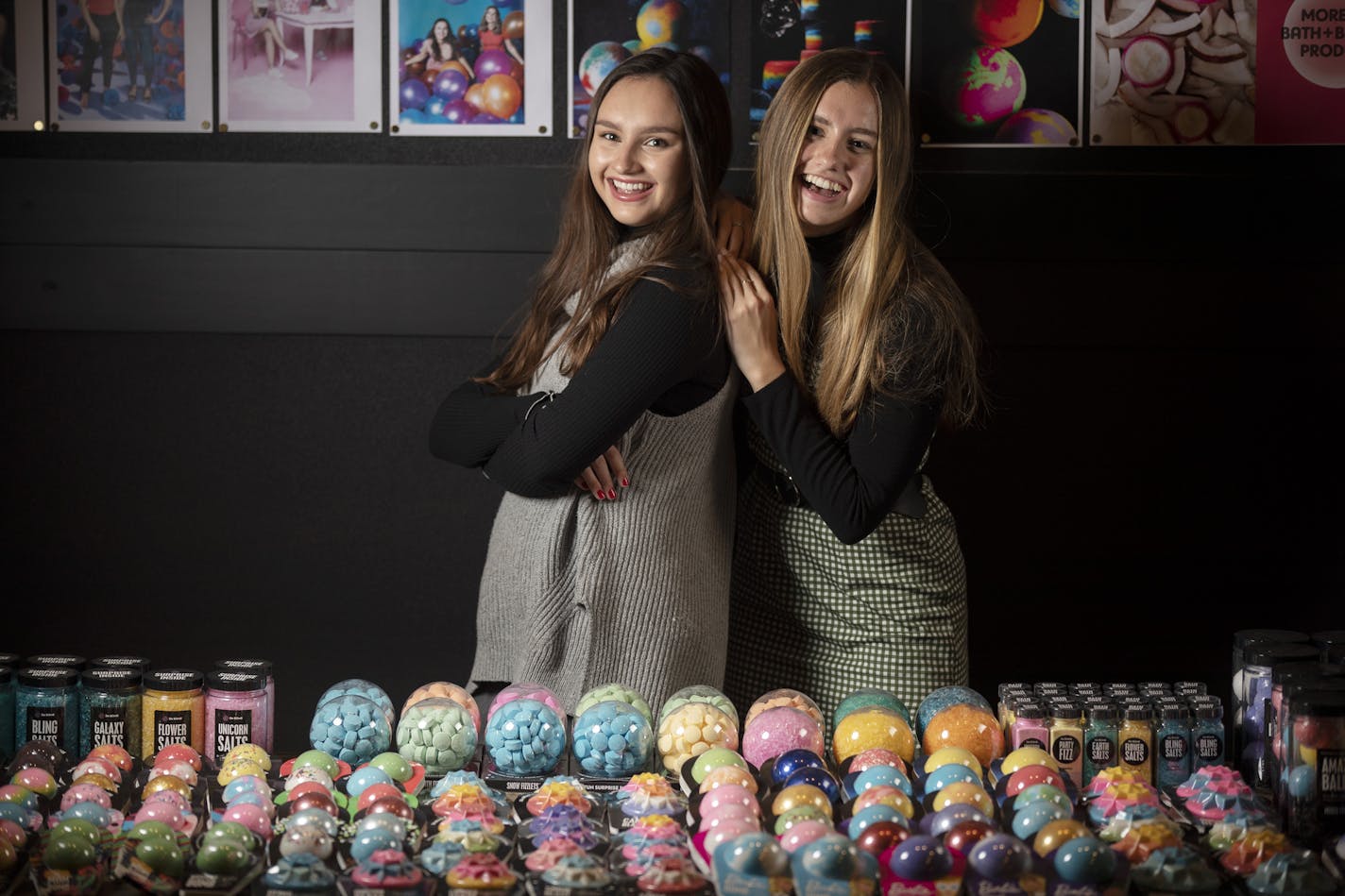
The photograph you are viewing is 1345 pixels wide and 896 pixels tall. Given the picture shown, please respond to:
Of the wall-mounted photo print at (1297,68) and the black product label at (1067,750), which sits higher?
the wall-mounted photo print at (1297,68)

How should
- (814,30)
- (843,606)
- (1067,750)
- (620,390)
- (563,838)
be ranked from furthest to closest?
(814,30), (843,606), (620,390), (1067,750), (563,838)

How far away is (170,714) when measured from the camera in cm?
186

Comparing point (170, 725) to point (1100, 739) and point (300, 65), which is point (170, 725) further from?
point (300, 65)

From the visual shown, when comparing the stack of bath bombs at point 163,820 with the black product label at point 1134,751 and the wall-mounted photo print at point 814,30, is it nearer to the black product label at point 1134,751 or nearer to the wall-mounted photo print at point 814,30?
the black product label at point 1134,751

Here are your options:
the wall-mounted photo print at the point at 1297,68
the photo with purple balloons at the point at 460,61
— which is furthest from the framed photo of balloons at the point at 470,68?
the wall-mounted photo print at the point at 1297,68

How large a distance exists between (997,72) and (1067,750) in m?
1.54

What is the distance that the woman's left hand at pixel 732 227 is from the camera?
7.69 feet

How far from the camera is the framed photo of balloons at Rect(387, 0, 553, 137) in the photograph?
9.59 ft

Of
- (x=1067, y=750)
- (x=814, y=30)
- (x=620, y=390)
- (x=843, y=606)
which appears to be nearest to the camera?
(x=1067, y=750)

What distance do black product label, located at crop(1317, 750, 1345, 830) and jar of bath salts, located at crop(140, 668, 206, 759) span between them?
4.33 ft

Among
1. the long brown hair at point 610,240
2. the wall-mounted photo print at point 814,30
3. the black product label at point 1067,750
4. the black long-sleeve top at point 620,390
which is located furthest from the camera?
the wall-mounted photo print at point 814,30

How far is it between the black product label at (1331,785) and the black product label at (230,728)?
4.13ft

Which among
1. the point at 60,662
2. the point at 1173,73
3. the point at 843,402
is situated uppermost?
the point at 1173,73

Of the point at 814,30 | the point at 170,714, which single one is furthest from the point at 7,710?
the point at 814,30
